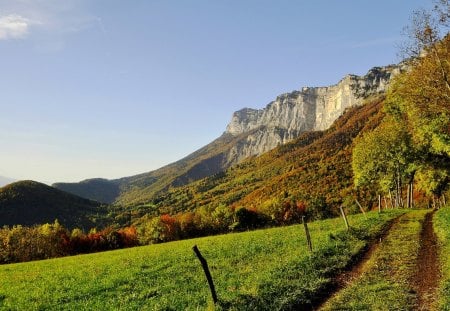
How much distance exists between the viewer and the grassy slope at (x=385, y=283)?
16547 millimetres

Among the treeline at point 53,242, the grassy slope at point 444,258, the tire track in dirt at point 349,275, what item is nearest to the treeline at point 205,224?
the treeline at point 53,242

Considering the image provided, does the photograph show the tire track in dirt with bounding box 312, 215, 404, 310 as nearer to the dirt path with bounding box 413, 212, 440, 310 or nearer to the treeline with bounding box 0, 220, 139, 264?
the dirt path with bounding box 413, 212, 440, 310

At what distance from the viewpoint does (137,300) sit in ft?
74.8

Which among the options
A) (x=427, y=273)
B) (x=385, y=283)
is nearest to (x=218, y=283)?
(x=385, y=283)

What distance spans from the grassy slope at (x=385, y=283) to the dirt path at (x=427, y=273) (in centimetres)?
32

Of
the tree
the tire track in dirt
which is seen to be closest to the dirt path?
the tire track in dirt

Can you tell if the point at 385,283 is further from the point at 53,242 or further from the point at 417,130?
the point at 53,242

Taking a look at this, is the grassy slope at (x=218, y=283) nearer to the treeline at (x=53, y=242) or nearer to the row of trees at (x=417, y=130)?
the row of trees at (x=417, y=130)

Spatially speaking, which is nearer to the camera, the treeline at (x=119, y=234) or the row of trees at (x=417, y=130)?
the row of trees at (x=417, y=130)

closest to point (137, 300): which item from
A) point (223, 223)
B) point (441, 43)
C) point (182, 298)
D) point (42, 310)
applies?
point (182, 298)

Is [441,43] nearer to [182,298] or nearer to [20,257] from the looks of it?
[182,298]

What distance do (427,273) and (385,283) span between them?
3.11 metres

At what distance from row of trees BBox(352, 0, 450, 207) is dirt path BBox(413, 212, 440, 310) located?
11109mm

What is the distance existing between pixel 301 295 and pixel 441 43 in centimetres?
2522
